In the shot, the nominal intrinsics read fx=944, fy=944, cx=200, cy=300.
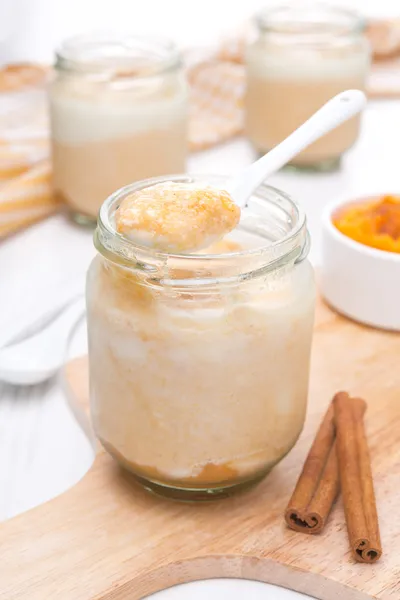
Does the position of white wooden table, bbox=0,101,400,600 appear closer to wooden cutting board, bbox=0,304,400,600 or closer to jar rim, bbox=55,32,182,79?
wooden cutting board, bbox=0,304,400,600

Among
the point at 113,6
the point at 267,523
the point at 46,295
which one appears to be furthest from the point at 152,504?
the point at 113,6

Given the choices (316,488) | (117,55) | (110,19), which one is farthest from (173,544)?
(110,19)

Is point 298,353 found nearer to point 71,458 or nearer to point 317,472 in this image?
point 317,472

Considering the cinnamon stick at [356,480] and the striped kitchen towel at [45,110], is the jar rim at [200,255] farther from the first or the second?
the striped kitchen towel at [45,110]

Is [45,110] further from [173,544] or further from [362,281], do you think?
[173,544]

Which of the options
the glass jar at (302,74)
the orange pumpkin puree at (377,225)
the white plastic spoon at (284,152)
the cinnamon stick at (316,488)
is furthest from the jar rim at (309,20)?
the cinnamon stick at (316,488)

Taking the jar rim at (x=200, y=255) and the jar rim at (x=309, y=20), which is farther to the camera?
the jar rim at (x=309, y=20)

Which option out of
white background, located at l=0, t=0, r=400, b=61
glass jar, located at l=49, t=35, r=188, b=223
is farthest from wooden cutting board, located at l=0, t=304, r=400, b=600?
white background, located at l=0, t=0, r=400, b=61
